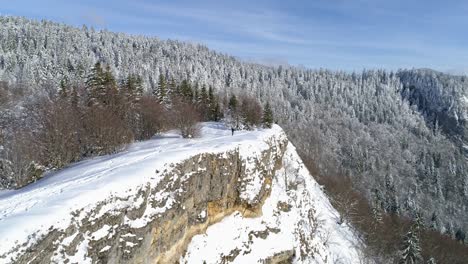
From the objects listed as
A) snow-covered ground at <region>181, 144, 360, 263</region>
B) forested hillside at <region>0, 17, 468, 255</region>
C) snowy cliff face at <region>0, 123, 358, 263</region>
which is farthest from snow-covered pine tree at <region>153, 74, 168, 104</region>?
forested hillside at <region>0, 17, 468, 255</region>

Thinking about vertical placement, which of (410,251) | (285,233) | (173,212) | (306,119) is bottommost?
(306,119)

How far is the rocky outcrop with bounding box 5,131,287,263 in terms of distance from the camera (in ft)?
47.0

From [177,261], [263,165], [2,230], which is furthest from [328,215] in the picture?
[2,230]

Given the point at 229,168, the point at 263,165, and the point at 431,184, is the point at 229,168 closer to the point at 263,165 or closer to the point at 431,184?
the point at 263,165

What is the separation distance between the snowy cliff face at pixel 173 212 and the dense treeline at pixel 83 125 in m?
6.44

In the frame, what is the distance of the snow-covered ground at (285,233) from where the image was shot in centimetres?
2434

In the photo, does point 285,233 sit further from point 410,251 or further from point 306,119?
point 306,119

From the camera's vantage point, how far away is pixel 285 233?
29.8m

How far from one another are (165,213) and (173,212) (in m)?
0.85

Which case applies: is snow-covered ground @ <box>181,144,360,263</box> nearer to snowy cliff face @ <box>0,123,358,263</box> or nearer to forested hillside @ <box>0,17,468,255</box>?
snowy cliff face @ <box>0,123,358,263</box>

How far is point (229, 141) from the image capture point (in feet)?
94.1

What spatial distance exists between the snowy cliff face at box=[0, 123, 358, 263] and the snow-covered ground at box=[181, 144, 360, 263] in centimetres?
9

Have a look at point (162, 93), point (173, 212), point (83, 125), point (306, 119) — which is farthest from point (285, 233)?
point (306, 119)

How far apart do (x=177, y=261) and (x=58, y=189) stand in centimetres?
804
